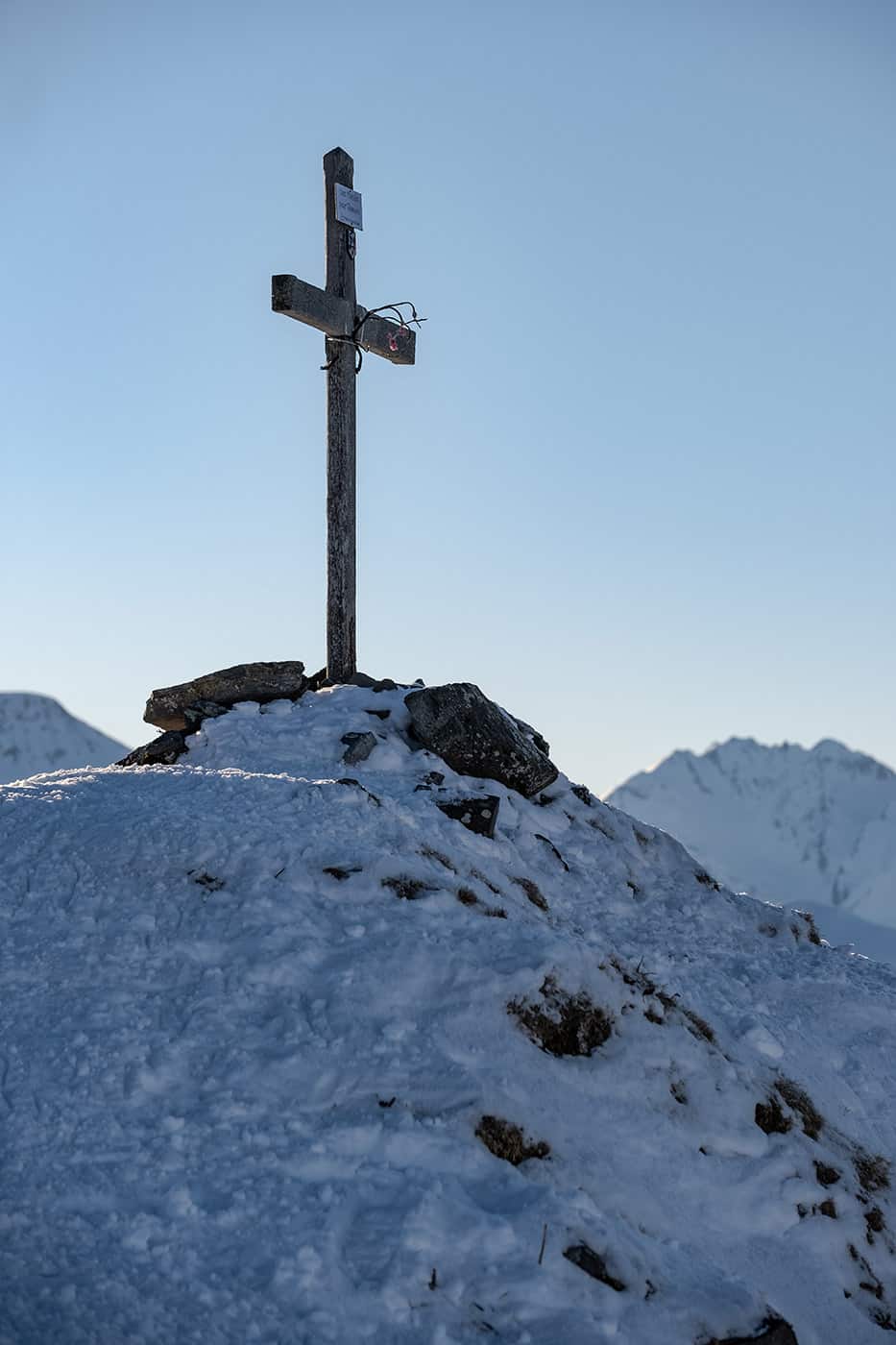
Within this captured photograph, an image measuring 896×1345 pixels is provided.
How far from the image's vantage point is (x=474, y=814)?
1066cm

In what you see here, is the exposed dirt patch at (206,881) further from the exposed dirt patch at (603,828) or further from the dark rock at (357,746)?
the exposed dirt patch at (603,828)

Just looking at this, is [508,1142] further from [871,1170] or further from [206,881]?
[871,1170]

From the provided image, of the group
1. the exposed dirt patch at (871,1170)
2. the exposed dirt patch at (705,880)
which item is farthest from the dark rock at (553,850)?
the exposed dirt patch at (871,1170)

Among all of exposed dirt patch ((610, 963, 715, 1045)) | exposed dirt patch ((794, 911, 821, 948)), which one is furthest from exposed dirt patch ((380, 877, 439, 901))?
exposed dirt patch ((794, 911, 821, 948))

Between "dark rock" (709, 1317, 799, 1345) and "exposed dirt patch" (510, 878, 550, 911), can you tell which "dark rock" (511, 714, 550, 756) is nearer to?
"exposed dirt patch" (510, 878, 550, 911)

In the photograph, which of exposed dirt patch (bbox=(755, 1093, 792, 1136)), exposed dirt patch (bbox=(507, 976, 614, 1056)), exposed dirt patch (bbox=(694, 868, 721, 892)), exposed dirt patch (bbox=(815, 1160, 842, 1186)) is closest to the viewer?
exposed dirt patch (bbox=(507, 976, 614, 1056))

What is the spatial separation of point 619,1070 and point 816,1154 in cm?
151

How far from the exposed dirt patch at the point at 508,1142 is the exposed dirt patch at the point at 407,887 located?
2224 mm

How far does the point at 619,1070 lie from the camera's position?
22.8 ft

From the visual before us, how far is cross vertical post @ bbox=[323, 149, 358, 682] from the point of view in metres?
13.6

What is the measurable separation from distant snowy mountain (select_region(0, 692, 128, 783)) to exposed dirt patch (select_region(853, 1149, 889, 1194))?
155227 millimetres

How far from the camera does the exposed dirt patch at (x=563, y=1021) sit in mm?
6895

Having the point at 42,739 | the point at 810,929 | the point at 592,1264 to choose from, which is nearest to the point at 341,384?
the point at 810,929

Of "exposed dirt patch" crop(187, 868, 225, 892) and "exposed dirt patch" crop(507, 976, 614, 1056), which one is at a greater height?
"exposed dirt patch" crop(187, 868, 225, 892)
